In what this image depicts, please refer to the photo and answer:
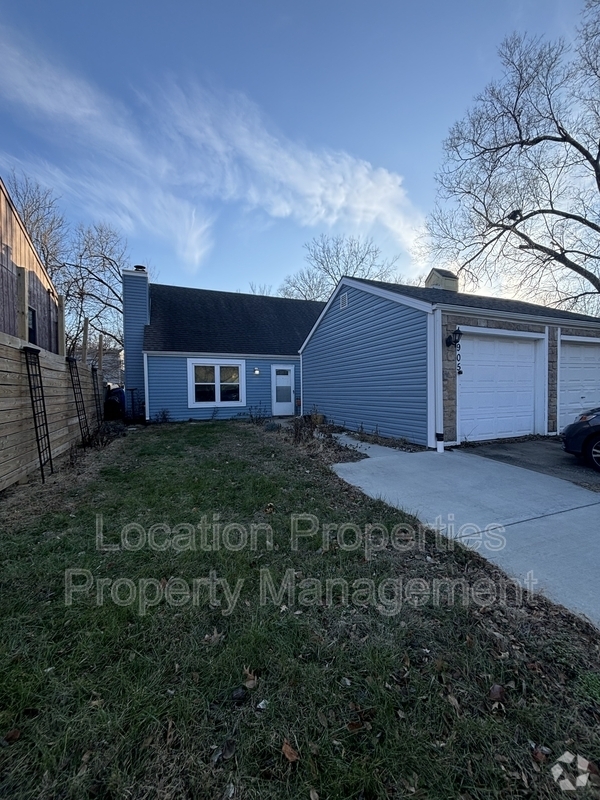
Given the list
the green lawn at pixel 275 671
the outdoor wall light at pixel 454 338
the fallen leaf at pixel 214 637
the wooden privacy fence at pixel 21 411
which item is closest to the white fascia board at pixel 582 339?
the outdoor wall light at pixel 454 338

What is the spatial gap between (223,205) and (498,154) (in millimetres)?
11927

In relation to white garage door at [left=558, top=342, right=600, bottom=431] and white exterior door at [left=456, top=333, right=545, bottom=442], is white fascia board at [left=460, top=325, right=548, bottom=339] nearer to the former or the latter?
white exterior door at [left=456, top=333, right=545, bottom=442]

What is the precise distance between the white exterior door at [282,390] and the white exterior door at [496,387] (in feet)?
26.6

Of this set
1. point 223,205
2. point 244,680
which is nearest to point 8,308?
point 244,680

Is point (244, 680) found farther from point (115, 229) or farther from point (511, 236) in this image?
point (115, 229)

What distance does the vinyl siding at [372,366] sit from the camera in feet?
23.9

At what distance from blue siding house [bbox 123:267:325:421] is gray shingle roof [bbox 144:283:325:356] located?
0.04 metres

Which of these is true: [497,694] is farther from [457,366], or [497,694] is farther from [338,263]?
[338,263]

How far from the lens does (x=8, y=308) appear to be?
19.2 ft

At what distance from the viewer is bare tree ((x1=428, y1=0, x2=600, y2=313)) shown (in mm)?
12578

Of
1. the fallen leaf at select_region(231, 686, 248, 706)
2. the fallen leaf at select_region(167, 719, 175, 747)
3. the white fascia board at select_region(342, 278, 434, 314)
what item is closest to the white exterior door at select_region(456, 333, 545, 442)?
the white fascia board at select_region(342, 278, 434, 314)

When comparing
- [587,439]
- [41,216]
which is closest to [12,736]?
[587,439]

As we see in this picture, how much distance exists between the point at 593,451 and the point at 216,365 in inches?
446

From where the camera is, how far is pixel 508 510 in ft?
12.7
